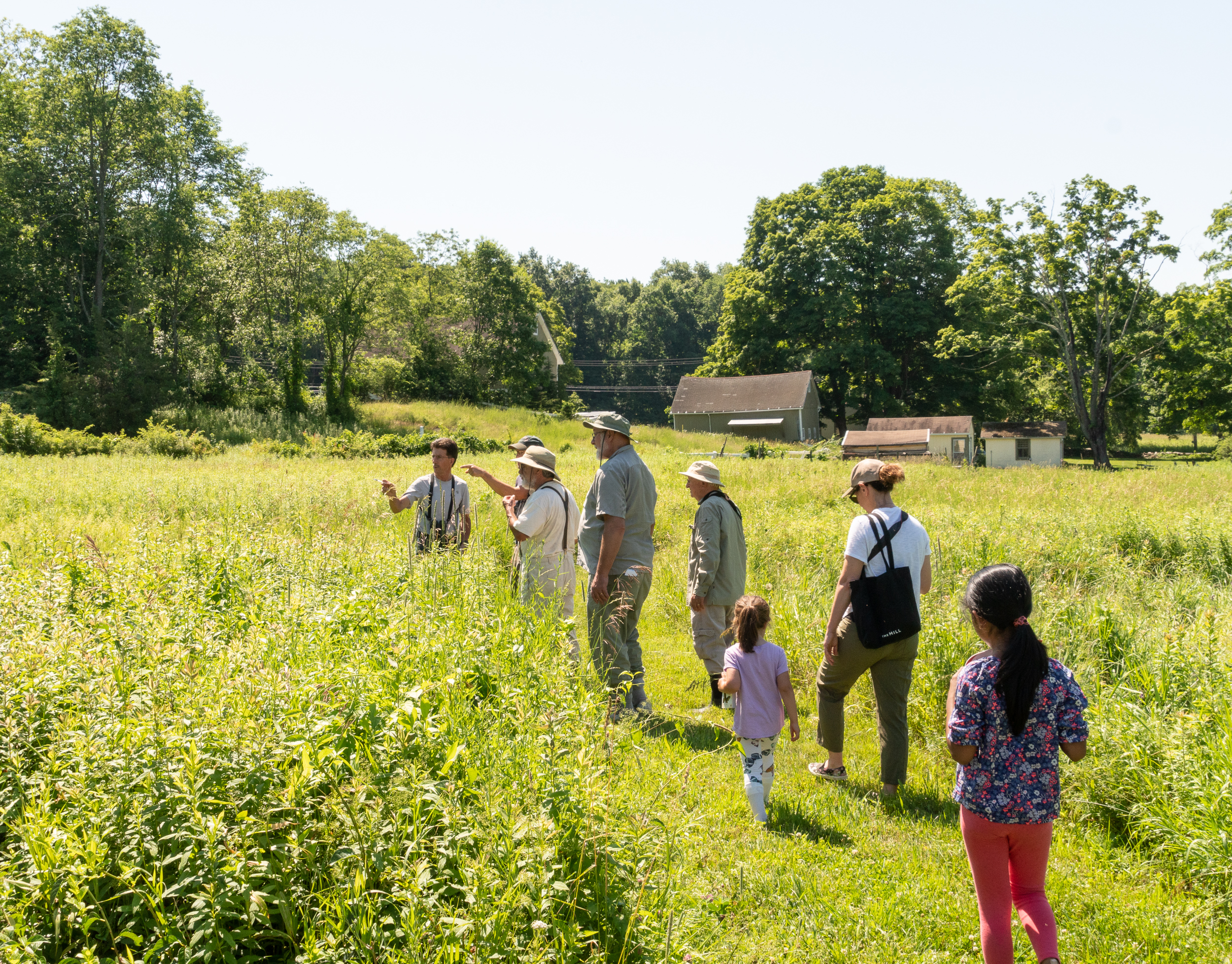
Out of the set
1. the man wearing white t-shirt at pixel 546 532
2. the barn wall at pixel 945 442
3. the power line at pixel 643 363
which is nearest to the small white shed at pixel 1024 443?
the barn wall at pixel 945 442

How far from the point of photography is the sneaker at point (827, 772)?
16.9 ft

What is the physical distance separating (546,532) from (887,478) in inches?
99.5

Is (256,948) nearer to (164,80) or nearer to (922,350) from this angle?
(164,80)

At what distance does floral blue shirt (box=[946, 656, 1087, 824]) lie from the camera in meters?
3.03

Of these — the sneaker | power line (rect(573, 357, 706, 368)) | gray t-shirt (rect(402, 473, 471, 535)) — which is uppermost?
power line (rect(573, 357, 706, 368))

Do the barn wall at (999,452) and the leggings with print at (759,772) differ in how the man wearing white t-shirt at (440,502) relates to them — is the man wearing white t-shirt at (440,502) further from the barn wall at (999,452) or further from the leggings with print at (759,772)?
the barn wall at (999,452)

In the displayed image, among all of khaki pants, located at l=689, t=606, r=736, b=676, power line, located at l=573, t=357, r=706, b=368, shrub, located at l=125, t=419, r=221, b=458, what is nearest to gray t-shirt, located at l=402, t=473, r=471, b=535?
khaki pants, located at l=689, t=606, r=736, b=676

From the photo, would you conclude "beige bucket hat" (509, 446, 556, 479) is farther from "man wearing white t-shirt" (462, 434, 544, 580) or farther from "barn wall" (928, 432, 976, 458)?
"barn wall" (928, 432, 976, 458)

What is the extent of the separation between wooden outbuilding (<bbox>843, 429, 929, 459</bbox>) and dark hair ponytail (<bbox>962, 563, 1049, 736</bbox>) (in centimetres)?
4065

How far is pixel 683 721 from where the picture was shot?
18.7 ft

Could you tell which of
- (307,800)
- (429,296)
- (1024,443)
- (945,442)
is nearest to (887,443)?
(945,442)

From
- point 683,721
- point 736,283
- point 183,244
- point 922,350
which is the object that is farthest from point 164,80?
point 922,350

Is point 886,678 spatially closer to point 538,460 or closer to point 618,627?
point 618,627

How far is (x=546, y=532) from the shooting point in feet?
19.5
